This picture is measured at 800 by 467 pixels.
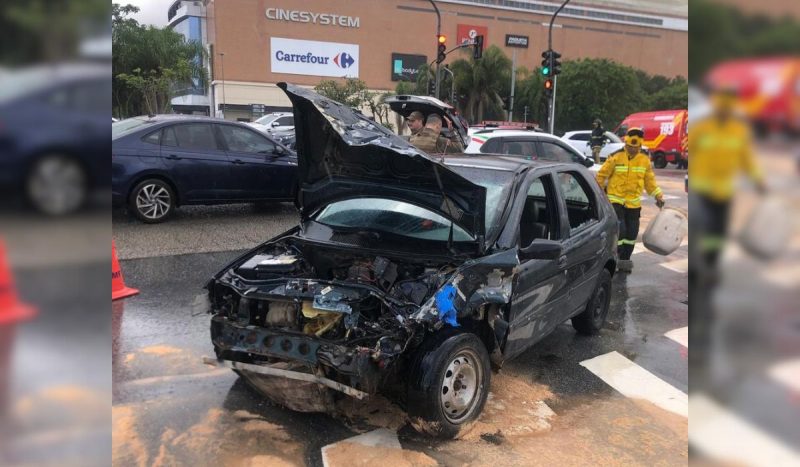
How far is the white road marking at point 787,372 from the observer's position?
83cm

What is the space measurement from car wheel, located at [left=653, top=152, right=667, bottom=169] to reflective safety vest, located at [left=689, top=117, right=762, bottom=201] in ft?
88.2

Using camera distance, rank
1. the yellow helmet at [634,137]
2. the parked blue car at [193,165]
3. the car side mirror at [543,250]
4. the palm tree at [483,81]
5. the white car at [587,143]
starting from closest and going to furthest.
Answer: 1. the car side mirror at [543,250]
2. the yellow helmet at [634,137]
3. the parked blue car at [193,165]
4. the white car at [587,143]
5. the palm tree at [483,81]

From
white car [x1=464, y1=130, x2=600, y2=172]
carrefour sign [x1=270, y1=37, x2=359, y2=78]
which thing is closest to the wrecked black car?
white car [x1=464, y1=130, x2=600, y2=172]

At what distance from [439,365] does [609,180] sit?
17.3 feet

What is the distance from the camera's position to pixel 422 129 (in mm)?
7961

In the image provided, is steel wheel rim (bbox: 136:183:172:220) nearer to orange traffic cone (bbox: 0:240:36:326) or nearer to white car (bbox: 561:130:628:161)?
orange traffic cone (bbox: 0:240:36:326)

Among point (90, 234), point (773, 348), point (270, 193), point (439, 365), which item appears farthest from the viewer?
point (270, 193)

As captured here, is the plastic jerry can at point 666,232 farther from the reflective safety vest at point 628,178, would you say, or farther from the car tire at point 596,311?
the car tire at point 596,311

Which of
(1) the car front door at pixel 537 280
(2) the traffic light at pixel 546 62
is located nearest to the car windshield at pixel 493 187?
(1) the car front door at pixel 537 280

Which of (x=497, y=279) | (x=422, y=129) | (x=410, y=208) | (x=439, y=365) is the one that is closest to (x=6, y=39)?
(x=439, y=365)

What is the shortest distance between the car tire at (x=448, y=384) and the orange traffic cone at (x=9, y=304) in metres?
2.45

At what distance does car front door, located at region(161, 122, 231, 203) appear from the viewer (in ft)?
26.9

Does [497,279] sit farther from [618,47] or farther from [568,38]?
[618,47]

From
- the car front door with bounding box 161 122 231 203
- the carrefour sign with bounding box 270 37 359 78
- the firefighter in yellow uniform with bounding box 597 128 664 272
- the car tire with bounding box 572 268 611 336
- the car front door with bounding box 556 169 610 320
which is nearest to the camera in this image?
the car front door with bounding box 556 169 610 320
